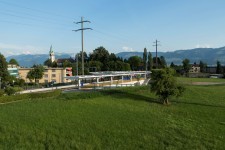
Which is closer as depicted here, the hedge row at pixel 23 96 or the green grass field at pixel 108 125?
the green grass field at pixel 108 125

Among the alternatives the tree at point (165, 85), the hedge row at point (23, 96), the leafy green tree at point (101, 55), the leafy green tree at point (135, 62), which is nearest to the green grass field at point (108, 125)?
the tree at point (165, 85)

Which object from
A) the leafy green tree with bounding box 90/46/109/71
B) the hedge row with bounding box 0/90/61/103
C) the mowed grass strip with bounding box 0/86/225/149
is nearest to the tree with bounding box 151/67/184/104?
the mowed grass strip with bounding box 0/86/225/149

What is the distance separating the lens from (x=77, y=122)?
23.3m

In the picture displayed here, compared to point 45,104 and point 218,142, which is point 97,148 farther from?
point 45,104

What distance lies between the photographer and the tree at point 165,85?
117 ft

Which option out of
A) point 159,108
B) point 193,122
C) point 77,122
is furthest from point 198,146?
point 159,108

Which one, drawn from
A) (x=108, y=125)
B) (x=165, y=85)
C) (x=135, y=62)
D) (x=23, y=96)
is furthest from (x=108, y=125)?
(x=135, y=62)

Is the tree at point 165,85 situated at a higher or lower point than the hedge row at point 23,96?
higher

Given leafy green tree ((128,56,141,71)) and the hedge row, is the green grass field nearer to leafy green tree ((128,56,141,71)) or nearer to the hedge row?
the hedge row

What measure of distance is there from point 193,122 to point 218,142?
5.40 metres

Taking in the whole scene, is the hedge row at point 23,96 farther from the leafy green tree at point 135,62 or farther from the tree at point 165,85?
the leafy green tree at point 135,62

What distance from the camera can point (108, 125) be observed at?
23.1m

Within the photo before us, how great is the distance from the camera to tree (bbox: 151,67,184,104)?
35.5 meters

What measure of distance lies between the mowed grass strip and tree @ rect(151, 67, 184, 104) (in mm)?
1787
